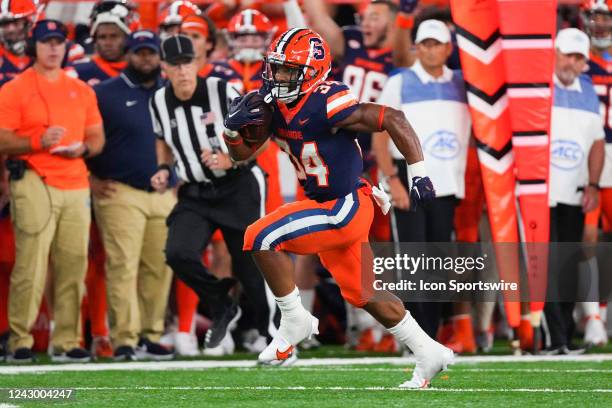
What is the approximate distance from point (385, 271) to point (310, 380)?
67 cm

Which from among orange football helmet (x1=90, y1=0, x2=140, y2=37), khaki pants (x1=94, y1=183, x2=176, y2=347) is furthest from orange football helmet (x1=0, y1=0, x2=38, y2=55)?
khaki pants (x1=94, y1=183, x2=176, y2=347)

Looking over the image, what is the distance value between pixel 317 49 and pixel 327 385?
5.28 ft

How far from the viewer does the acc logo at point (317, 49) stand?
6.65m

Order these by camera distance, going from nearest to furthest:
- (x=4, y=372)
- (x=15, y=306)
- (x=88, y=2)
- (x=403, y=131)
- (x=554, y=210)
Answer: (x=403, y=131)
(x=4, y=372)
(x=15, y=306)
(x=554, y=210)
(x=88, y=2)

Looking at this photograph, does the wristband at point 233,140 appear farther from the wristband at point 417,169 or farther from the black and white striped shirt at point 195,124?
the black and white striped shirt at point 195,124

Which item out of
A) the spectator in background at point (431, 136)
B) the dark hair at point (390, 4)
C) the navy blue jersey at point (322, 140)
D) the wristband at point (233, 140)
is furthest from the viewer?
→ the dark hair at point (390, 4)

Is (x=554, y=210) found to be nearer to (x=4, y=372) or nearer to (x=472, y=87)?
(x=472, y=87)

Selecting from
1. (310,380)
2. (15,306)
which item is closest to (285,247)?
(310,380)

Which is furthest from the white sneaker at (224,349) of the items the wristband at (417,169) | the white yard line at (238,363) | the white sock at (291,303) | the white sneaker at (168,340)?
the wristband at (417,169)

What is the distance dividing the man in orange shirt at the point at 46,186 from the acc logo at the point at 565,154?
9.68 ft

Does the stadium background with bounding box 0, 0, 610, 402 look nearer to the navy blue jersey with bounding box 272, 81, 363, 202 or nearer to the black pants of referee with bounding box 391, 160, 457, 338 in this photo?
the black pants of referee with bounding box 391, 160, 457, 338

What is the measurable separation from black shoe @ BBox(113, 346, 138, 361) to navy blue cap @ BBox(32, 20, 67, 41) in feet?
6.32

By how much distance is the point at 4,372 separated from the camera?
25.9 feet

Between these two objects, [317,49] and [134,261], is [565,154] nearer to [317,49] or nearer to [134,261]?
[134,261]
